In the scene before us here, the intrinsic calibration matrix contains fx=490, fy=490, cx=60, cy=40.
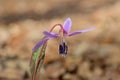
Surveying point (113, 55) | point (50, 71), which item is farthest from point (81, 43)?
point (50, 71)

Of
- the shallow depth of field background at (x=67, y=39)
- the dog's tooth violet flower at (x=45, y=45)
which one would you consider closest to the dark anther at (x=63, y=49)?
the dog's tooth violet flower at (x=45, y=45)

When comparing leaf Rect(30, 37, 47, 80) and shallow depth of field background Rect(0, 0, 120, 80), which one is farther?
A: shallow depth of field background Rect(0, 0, 120, 80)

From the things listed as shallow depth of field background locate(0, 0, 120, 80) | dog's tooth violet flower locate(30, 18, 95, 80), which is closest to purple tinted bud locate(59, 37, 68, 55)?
dog's tooth violet flower locate(30, 18, 95, 80)

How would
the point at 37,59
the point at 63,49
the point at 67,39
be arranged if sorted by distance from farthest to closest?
the point at 67,39 < the point at 37,59 < the point at 63,49

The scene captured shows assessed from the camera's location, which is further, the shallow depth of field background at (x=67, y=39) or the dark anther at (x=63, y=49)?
the shallow depth of field background at (x=67, y=39)

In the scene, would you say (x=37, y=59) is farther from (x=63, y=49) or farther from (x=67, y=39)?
(x=67, y=39)

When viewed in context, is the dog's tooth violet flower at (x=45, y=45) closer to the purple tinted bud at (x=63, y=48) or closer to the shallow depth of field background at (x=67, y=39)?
the purple tinted bud at (x=63, y=48)

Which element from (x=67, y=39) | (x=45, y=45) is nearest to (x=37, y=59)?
(x=45, y=45)

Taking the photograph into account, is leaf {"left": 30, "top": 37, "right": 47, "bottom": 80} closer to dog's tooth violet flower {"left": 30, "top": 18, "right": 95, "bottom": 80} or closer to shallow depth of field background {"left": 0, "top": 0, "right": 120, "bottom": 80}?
dog's tooth violet flower {"left": 30, "top": 18, "right": 95, "bottom": 80}
